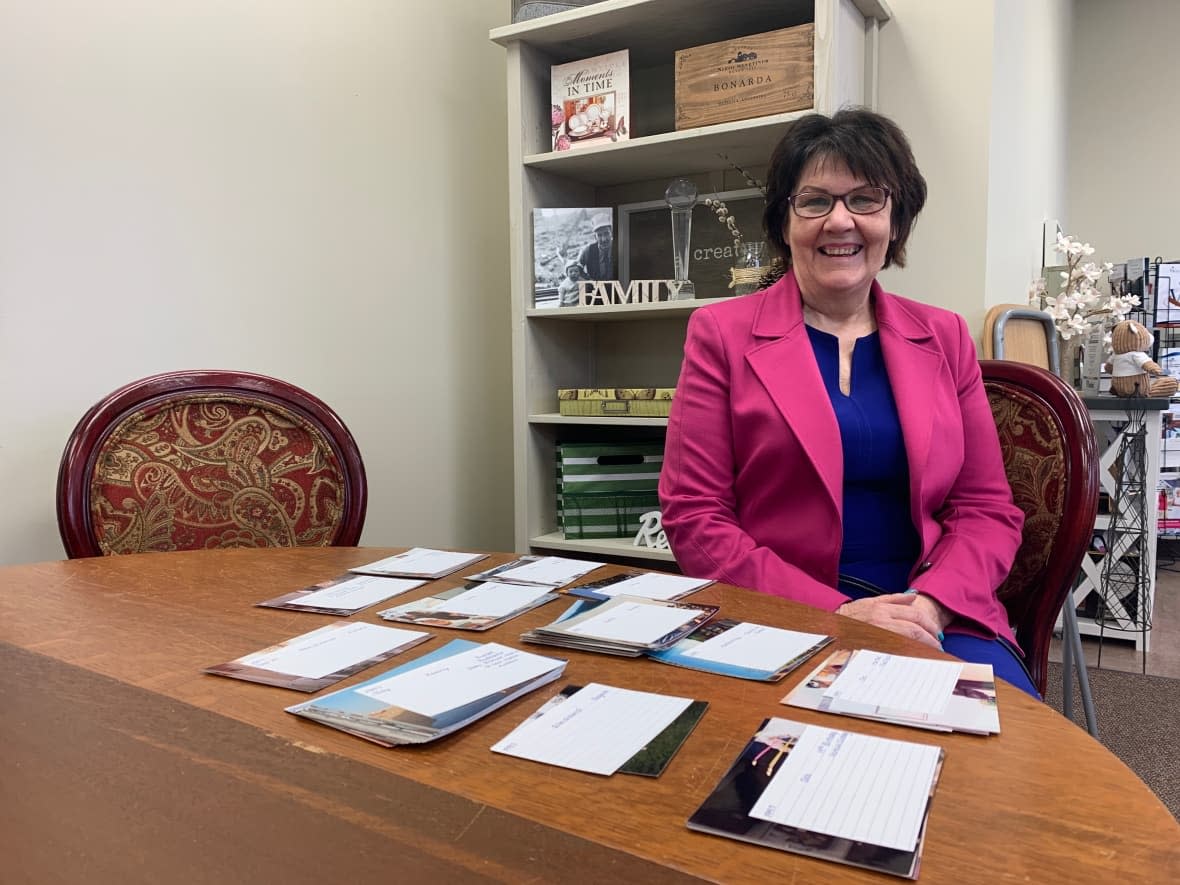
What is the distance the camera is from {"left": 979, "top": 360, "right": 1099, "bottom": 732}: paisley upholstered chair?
1.31 meters

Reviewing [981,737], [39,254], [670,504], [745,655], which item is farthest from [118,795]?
[39,254]

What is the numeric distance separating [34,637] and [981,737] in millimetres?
929

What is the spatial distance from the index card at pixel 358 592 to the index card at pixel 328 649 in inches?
3.6

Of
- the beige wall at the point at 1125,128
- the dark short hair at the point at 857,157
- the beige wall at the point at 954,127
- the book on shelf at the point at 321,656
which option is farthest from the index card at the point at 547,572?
the beige wall at the point at 1125,128

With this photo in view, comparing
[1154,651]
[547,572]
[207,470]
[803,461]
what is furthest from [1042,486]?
[1154,651]

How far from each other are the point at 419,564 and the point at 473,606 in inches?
10.5

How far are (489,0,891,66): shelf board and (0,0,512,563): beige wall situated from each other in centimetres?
36

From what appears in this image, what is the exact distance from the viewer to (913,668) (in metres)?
0.79

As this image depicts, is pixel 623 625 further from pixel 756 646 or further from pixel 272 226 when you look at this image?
pixel 272 226

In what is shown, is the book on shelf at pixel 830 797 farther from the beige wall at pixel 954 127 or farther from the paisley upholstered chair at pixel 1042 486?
the beige wall at pixel 954 127

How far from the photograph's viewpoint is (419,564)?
1257 millimetres

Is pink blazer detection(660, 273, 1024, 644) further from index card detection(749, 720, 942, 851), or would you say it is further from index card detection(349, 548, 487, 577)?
index card detection(749, 720, 942, 851)

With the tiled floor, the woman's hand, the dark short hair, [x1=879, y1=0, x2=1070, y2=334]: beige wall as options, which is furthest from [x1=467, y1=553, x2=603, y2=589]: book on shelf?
the tiled floor

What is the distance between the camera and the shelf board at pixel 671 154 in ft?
6.89
